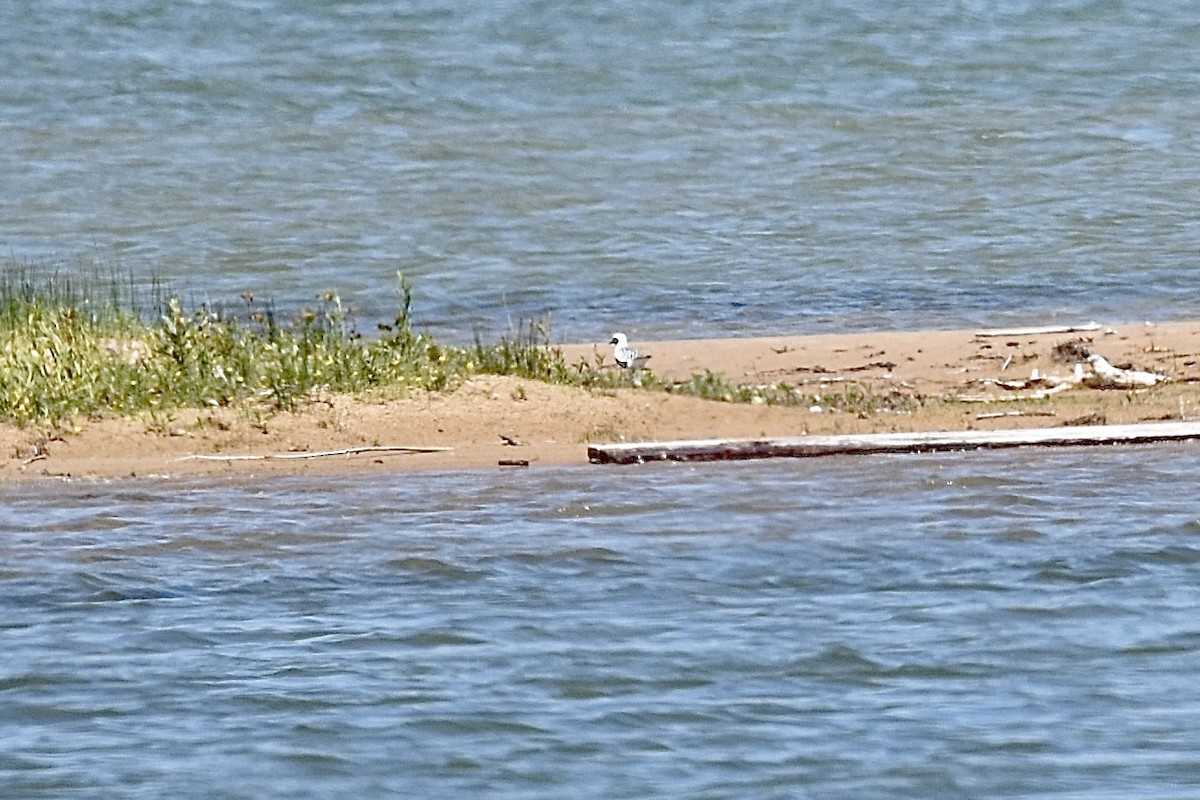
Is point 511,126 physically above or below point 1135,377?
above

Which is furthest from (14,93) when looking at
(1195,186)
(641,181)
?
(1195,186)

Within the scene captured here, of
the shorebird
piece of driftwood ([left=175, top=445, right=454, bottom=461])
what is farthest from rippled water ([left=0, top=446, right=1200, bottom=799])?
the shorebird

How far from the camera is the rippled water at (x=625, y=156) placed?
63.4ft

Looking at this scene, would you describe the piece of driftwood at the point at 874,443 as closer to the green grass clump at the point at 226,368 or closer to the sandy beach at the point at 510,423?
the sandy beach at the point at 510,423

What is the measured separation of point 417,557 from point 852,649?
2.11m

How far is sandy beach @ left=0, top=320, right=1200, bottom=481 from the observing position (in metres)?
10.6

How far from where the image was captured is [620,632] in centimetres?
748

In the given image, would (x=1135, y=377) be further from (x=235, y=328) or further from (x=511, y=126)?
(x=511, y=126)

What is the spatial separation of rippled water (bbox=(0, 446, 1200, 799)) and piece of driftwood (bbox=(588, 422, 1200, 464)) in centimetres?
8

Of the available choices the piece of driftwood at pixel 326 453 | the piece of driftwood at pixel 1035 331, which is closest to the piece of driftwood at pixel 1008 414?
the piece of driftwood at pixel 326 453

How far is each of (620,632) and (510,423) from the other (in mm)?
3772

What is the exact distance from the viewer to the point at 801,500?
376 inches

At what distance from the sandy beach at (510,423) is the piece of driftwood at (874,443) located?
0.47 metres

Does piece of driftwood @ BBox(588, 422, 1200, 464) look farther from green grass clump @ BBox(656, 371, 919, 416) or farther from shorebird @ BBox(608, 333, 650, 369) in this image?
shorebird @ BBox(608, 333, 650, 369)
